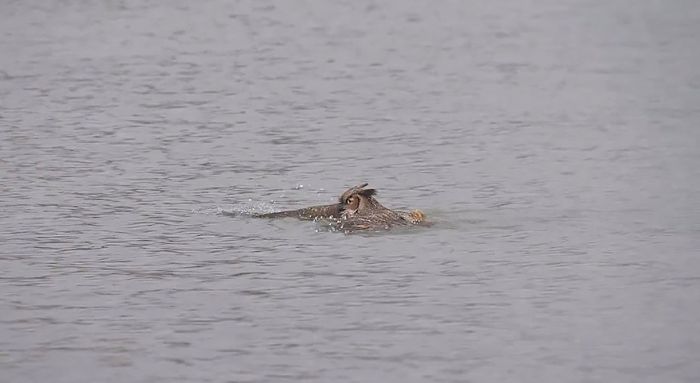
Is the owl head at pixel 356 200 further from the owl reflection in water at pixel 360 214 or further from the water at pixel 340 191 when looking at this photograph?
the water at pixel 340 191

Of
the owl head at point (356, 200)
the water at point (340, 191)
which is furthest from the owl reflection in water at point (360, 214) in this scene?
the water at point (340, 191)

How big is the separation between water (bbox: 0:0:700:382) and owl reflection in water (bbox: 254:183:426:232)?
150mm

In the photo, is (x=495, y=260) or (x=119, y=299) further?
(x=495, y=260)

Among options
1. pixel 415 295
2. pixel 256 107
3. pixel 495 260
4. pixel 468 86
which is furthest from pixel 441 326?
pixel 468 86

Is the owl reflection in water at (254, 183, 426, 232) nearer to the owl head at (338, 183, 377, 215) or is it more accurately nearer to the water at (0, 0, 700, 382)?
the owl head at (338, 183, 377, 215)

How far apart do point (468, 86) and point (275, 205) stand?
25.6 ft

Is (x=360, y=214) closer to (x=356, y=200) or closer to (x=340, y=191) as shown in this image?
(x=356, y=200)

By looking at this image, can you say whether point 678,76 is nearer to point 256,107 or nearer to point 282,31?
point 256,107

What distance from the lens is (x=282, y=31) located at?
88.1ft

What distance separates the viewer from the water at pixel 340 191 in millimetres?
9539

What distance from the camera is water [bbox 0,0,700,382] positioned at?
954 centimetres

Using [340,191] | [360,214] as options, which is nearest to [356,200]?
[360,214]

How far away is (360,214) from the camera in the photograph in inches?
493

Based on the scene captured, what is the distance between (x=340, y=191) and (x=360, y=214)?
6.67ft
